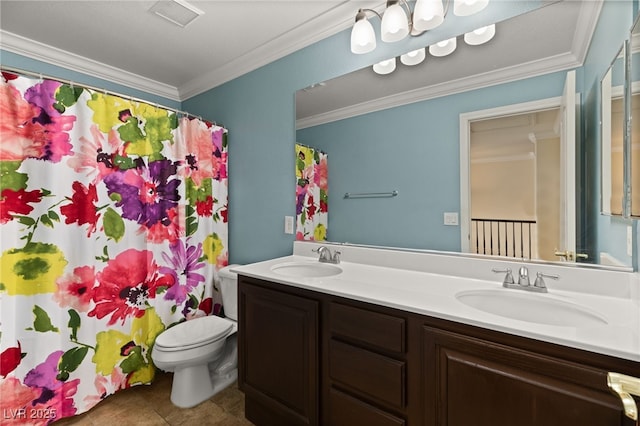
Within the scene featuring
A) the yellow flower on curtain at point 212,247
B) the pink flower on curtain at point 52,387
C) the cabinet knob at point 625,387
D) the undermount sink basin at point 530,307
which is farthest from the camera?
the yellow flower on curtain at point 212,247

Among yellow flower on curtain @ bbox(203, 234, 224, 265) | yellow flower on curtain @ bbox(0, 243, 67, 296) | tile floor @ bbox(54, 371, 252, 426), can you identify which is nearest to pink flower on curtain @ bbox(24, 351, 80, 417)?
tile floor @ bbox(54, 371, 252, 426)

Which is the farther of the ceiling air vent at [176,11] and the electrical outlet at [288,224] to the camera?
the electrical outlet at [288,224]

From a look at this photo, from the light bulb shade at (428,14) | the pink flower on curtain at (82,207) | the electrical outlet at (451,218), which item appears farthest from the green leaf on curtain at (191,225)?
the light bulb shade at (428,14)

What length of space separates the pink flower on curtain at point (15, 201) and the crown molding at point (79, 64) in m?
1.25

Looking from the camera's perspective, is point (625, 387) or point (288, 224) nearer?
point (625, 387)

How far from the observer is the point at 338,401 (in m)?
1.22

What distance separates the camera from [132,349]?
1890 mm

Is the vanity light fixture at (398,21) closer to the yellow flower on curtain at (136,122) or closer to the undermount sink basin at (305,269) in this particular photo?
the undermount sink basin at (305,269)

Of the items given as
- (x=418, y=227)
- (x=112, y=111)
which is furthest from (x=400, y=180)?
(x=112, y=111)

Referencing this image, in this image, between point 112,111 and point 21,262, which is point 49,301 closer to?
point 21,262

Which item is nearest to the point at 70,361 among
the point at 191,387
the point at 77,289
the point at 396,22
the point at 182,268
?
the point at 77,289

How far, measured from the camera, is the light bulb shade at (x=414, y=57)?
1521 mm

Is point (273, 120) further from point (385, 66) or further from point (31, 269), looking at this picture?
point (31, 269)

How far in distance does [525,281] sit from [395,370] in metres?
0.63
